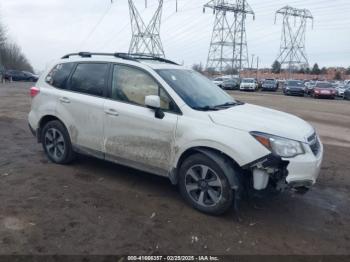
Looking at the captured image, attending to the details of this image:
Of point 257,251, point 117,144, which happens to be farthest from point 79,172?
point 257,251

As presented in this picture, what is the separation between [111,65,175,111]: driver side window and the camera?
5.05m

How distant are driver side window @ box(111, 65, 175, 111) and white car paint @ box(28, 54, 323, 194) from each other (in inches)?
3.0

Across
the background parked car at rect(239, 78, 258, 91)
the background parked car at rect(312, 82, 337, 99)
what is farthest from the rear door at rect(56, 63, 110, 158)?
the background parked car at rect(239, 78, 258, 91)

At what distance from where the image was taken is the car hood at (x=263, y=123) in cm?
447

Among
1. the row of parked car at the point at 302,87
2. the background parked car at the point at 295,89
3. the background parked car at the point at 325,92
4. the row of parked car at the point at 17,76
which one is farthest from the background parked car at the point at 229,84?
the row of parked car at the point at 17,76

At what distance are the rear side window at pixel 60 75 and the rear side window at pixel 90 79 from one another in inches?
6.5

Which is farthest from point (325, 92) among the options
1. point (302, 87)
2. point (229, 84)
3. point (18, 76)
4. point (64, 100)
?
point (18, 76)

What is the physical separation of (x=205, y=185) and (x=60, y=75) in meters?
3.17

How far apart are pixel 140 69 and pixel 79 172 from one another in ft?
6.31

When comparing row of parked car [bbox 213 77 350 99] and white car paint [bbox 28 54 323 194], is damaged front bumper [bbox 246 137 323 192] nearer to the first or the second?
white car paint [bbox 28 54 323 194]

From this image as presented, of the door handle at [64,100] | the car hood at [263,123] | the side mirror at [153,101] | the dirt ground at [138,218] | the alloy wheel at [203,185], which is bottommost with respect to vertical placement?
the dirt ground at [138,218]

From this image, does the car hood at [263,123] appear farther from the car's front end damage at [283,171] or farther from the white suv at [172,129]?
the car's front end damage at [283,171]

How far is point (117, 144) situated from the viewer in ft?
17.8

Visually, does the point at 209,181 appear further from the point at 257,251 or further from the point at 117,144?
the point at 117,144
